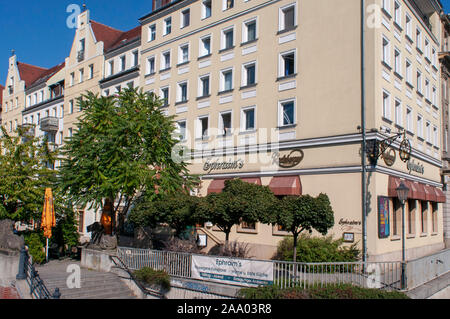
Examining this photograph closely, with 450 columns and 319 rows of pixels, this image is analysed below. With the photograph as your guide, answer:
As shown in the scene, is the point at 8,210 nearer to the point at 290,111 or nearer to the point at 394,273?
the point at 290,111

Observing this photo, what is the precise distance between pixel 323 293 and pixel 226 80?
16.8 metres

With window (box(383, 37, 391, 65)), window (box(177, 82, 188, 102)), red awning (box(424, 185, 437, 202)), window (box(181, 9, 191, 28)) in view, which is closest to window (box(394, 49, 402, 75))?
window (box(383, 37, 391, 65))

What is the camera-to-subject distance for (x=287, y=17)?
945 inches

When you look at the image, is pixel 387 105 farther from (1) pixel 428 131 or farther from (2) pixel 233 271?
(2) pixel 233 271

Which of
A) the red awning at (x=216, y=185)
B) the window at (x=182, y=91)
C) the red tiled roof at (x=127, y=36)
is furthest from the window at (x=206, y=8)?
the red awning at (x=216, y=185)

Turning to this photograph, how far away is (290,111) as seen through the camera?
75.9 ft

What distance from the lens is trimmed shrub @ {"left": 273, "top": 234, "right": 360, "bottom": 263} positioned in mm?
18422

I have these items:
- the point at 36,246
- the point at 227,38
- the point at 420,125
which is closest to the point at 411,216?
the point at 420,125

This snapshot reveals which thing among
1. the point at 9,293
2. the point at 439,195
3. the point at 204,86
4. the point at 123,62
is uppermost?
the point at 123,62

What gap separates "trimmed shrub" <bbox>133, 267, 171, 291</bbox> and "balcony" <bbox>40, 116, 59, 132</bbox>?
28.8 meters

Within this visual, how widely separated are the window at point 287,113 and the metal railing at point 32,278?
13.4 metres

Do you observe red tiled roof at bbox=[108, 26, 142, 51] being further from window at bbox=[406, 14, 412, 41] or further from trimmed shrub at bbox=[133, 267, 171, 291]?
trimmed shrub at bbox=[133, 267, 171, 291]
